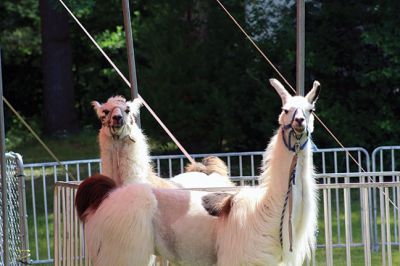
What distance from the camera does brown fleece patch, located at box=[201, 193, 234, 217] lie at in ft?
23.0

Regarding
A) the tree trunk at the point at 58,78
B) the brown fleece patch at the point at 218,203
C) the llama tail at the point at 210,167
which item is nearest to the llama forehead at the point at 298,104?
the brown fleece patch at the point at 218,203

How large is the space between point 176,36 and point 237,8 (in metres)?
1.20

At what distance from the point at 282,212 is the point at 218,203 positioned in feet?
1.87

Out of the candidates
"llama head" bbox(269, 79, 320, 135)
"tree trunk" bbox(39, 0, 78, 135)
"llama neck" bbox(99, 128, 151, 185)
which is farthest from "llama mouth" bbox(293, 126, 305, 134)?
"tree trunk" bbox(39, 0, 78, 135)

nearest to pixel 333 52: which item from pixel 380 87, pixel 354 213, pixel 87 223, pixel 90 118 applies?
pixel 380 87

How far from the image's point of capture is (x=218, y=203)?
23.5 feet

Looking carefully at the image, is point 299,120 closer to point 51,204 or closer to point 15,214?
point 15,214

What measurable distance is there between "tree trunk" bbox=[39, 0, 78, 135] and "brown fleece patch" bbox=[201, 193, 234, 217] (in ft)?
44.7

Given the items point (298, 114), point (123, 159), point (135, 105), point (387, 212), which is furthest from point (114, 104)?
point (387, 212)

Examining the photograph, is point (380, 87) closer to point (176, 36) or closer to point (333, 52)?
point (333, 52)

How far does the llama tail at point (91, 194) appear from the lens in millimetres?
7407

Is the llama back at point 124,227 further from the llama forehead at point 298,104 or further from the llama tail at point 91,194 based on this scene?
the llama forehead at point 298,104

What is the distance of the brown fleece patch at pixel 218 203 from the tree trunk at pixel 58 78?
13.6 meters

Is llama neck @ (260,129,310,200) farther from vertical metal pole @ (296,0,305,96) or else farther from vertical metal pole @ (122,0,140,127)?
vertical metal pole @ (122,0,140,127)
